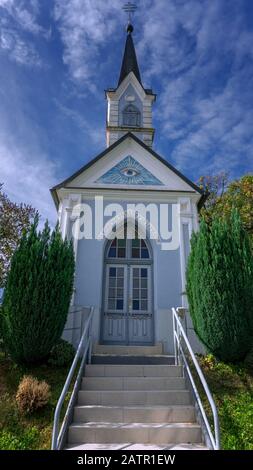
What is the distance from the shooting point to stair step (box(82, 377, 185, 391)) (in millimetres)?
6934

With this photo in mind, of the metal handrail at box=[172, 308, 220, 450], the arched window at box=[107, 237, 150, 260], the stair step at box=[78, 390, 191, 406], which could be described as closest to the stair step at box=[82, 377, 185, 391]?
the stair step at box=[78, 390, 191, 406]

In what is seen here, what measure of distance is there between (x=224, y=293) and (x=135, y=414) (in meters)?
3.12

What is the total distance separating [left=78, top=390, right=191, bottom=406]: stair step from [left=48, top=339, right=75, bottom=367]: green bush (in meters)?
1.32

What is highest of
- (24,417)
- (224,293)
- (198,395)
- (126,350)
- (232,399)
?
(224,293)

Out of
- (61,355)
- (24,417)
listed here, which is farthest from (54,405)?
(61,355)

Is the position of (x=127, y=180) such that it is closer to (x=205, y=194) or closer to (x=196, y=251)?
(x=205, y=194)

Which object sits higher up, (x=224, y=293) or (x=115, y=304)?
(x=115, y=304)

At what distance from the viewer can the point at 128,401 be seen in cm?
649

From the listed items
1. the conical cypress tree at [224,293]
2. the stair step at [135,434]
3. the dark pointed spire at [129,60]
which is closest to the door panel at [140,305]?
the conical cypress tree at [224,293]

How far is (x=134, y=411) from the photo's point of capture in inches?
237

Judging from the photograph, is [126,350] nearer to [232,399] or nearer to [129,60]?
[232,399]

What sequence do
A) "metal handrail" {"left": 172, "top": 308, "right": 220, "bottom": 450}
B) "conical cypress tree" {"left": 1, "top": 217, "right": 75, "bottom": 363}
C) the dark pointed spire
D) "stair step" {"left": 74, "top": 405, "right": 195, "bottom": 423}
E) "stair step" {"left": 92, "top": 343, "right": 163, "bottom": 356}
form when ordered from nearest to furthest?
"metal handrail" {"left": 172, "top": 308, "right": 220, "bottom": 450}
"stair step" {"left": 74, "top": 405, "right": 195, "bottom": 423}
"conical cypress tree" {"left": 1, "top": 217, "right": 75, "bottom": 363}
"stair step" {"left": 92, "top": 343, "right": 163, "bottom": 356}
the dark pointed spire

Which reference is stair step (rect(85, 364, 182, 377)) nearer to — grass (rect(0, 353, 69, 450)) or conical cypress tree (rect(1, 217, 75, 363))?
grass (rect(0, 353, 69, 450))

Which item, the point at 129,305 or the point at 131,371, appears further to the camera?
the point at 129,305
